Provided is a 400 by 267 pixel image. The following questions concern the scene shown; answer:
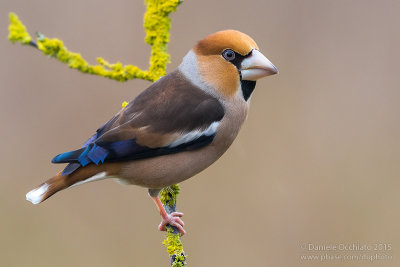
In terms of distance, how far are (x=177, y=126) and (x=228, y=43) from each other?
0.49 metres

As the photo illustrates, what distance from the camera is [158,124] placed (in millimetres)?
3143

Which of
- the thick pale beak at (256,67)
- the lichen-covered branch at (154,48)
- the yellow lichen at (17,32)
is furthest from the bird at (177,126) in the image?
the yellow lichen at (17,32)

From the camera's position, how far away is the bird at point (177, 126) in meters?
3.11

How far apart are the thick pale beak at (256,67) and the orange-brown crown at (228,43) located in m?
0.04

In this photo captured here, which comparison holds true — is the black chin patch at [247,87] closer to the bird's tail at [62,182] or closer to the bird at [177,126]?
the bird at [177,126]

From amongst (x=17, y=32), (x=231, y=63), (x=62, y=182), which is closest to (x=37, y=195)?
(x=62, y=182)

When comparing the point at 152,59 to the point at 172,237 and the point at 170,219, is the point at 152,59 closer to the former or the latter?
the point at 170,219

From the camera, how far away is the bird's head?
10.4 ft

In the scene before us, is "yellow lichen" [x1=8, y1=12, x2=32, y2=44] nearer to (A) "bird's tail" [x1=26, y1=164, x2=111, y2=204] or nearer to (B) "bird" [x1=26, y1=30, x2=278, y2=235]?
(B) "bird" [x1=26, y1=30, x2=278, y2=235]

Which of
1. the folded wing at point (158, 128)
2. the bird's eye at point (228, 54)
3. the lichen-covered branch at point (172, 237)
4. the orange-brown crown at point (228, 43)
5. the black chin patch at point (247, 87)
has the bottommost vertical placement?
the lichen-covered branch at point (172, 237)

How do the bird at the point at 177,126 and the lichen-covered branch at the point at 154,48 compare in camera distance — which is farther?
the lichen-covered branch at the point at 154,48

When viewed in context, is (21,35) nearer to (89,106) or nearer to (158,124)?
(158,124)

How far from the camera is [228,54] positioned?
3.22 m

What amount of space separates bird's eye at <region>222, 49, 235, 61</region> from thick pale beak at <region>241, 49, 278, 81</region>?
7cm
